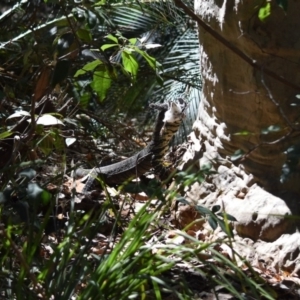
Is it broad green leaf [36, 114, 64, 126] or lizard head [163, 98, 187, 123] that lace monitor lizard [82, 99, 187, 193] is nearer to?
lizard head [163, 98, 187, 123]

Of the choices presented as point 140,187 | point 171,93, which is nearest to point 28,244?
point 140,187

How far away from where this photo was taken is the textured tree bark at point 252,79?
3.21 meters

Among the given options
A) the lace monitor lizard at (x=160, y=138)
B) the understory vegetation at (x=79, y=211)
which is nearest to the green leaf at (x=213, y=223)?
the understory vegetation at (x=79, y=211)

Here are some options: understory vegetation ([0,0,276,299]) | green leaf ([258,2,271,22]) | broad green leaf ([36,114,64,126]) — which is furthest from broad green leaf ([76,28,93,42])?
green leaf ([258,2,271,22])

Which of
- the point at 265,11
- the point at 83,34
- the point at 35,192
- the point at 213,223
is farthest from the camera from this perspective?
the point at 83,34

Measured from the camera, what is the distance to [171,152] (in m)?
5.40

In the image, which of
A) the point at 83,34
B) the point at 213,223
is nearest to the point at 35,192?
the point at 213,223

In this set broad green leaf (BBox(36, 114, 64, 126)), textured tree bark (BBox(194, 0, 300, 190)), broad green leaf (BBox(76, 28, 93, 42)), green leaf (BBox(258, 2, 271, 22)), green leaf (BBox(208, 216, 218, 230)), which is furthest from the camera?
textured tree bark (BBox(194, 0, 300, 190))

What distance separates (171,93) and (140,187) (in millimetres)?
4039

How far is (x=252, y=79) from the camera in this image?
11.0ft

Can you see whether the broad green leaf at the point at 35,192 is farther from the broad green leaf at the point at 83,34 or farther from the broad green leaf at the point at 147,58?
the broad green leaf at the point at 147,58

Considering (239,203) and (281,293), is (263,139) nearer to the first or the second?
(239,203)

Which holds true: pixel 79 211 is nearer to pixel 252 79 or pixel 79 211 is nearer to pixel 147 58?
pixel 147 58

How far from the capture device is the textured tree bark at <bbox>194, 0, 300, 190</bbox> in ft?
10.5
